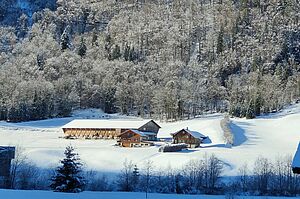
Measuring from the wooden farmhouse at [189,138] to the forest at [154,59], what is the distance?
33568mm

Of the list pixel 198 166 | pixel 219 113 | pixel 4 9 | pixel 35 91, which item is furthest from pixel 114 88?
pixel 4 9

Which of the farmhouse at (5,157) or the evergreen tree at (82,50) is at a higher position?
the evergreen tree at (82,50)

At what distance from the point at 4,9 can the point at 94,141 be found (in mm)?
139242

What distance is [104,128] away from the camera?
81.6 meters

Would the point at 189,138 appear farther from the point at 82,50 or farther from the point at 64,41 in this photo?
the point at 64,41

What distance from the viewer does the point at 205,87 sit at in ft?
435

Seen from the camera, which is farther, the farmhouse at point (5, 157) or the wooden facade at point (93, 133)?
the wooden facade at point (93, 133)

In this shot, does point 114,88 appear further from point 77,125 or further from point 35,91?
point 77,125

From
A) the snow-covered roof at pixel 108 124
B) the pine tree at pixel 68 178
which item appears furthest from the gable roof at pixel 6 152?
the snow-covered roof at pixel 108 124

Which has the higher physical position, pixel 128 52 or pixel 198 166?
pixel 128 52

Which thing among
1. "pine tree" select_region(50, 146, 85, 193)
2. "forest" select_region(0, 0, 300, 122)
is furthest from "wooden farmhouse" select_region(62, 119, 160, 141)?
"pine tree" select_region(50, 146, 85, 193)

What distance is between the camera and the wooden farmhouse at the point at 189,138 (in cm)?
6956

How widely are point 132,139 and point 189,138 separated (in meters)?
9.09

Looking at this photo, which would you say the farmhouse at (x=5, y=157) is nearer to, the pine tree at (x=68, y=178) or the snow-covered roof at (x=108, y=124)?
the pine tree at (x=68, y=178)
